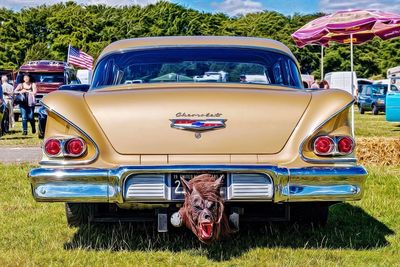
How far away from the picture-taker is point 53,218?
18.6 feet

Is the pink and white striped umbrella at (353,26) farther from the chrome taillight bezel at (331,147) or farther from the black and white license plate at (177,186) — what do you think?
the black and white license plate at (177,186)

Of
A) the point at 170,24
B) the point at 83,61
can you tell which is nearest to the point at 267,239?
the point at 83,61

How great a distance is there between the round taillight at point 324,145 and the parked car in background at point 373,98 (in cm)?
2584

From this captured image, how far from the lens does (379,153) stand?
388 inches

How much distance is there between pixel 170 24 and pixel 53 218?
262 ft

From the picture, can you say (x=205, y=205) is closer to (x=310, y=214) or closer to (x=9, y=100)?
(x=310, y=214)

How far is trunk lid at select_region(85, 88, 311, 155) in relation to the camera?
160 inches

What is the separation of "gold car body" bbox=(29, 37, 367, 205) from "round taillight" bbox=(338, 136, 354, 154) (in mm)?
40

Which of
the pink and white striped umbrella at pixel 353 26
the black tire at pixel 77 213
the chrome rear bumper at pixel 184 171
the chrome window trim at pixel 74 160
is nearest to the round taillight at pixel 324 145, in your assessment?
the chrome rear bumper at pixel 184 171

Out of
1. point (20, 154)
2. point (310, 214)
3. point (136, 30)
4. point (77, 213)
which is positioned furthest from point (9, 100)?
point (136, 30)

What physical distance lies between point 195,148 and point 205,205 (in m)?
0.37

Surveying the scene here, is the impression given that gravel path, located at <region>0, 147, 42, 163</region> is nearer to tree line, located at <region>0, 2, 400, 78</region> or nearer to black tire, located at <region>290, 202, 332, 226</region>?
black tire, located at <region>290, 202, 332, 226</region>

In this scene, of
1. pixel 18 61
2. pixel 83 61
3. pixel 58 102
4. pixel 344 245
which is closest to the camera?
pixel 58 102

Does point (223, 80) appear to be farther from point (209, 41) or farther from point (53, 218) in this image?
point (53, 218)
